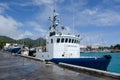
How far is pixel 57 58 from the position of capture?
29.6m

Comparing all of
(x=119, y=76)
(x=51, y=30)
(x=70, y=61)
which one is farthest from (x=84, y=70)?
(x=51, y=30)

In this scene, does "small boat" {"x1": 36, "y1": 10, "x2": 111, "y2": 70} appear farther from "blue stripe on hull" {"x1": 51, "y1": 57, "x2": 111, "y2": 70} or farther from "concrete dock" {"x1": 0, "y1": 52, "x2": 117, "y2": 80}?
"concrete dock" {"x1": 0, "y1": 52, "x2": 117, "y2": 80}

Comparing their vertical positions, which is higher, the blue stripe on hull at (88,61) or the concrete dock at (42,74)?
the blue stripe on hull at (88,61)

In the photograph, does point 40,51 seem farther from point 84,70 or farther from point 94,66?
point 84,70

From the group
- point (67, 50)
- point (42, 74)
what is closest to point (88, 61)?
point (67, 50)

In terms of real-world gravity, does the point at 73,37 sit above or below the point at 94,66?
above

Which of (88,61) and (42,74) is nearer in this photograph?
(42,74)

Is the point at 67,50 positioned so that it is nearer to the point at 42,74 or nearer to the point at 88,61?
the point at 88,61

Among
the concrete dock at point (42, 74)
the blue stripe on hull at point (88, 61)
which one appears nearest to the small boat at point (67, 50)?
the blue stripe on hull at point (88, 61)

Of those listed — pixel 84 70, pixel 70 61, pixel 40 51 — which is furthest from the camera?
pixel 40 51

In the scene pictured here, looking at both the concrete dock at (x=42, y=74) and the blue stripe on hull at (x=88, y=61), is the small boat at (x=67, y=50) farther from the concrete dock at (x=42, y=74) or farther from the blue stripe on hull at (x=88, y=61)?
the concrete dock at (x=42, y=74)

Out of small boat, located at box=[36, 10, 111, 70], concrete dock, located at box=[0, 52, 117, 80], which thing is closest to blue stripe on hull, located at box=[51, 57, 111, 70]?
small boat, located at box=[36, 10, 111, 70]

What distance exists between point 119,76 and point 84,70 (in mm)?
4680

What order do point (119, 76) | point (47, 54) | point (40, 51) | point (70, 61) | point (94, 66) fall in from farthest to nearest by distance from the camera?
1. point (40, 51)
2. point (47, 54)
3. point (94, 66)
4. point (70, 61)
5. point (119, 76)
